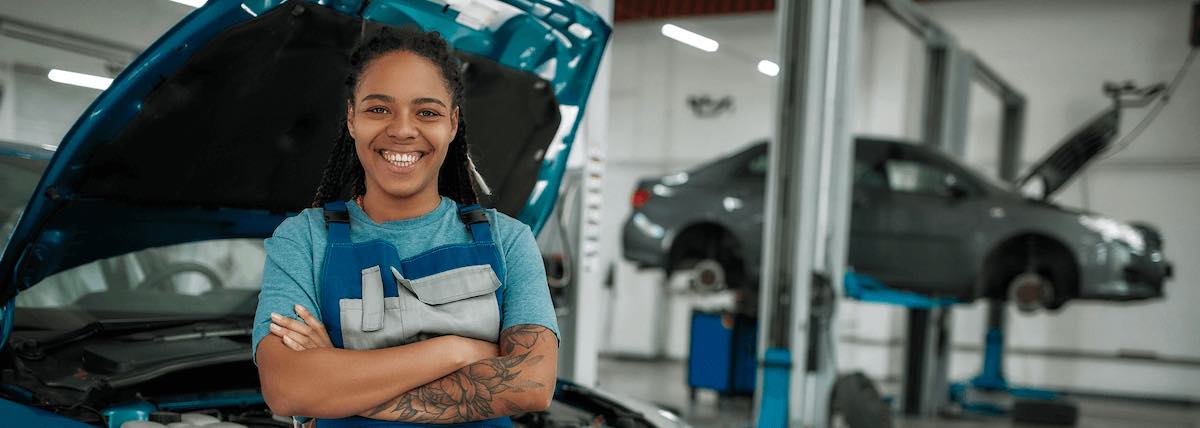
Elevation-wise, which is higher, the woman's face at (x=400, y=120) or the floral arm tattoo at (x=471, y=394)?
the woman's face at (x=400, y=120)

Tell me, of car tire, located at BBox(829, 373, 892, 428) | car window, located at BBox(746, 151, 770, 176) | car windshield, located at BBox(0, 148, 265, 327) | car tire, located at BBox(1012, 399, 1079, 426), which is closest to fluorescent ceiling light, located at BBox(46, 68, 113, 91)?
car windshield, located at BBox(0, 148, 265, 327)

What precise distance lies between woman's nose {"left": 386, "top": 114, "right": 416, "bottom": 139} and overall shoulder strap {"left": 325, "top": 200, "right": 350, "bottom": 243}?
5.1 inches

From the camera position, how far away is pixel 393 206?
1.30m

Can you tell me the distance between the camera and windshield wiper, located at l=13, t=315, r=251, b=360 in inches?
75.7

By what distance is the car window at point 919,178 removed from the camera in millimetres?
7184

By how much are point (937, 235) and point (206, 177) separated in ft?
20.3

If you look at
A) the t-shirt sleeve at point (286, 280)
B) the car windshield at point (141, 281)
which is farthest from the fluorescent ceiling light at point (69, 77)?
the t-shirt sleeve at point (286, 280)

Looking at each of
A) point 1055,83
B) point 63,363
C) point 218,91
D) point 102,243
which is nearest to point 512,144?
point 218,91

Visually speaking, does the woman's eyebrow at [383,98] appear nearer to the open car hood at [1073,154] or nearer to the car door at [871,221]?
the car door at [871,221]

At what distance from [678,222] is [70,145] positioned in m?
5.94

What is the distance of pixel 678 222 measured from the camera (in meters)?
7.29

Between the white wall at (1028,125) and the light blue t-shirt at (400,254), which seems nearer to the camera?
the light blue t-shirt at (400,254)

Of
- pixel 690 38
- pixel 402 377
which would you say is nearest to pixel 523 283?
pixel 402 377

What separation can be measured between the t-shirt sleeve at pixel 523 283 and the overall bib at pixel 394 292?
0.05 metres
